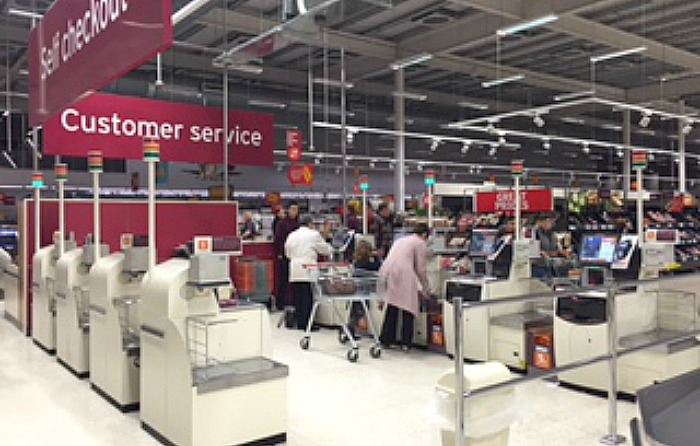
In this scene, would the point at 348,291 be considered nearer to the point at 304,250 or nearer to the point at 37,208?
the point at 304,250

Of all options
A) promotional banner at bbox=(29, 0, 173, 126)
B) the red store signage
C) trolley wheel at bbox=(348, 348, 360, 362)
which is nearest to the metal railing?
promotional banner at bbox=(29, 0, 173, 126)

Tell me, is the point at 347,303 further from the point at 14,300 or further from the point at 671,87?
the point at 671,87

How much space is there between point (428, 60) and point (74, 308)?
34.0 ft

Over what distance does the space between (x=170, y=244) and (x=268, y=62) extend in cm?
799

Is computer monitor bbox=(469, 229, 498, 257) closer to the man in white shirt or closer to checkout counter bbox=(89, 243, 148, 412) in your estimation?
the man in white shirt

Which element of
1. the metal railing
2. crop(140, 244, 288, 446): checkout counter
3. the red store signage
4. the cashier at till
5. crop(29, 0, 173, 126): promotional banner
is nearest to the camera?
crop(29, 0, 173, 126): promotional banner

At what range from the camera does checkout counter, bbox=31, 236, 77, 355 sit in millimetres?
6855

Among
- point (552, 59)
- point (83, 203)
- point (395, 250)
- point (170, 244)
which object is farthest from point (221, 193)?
point (552, 59)

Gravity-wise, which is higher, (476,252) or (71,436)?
(476,252)

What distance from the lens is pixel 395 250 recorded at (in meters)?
6.61

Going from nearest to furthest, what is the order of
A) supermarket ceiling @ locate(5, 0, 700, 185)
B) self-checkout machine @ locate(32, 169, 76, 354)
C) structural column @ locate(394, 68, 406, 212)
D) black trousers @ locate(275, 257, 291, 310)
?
self-checkout machine @ locate(32, 169, 76, 354), black trousers @ locate(275, 257, 291, 310), supermarket ceiling @ locate(5, 0, 700, 185), structural column @ locate(394, 68, 406, 212)

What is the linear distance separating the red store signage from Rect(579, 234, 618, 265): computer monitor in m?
3.53

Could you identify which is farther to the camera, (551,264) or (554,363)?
(551,264)

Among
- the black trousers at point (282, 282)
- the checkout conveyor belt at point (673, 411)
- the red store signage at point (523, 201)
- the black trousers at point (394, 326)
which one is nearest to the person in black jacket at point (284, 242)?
the black trousers at point (282, 282)
